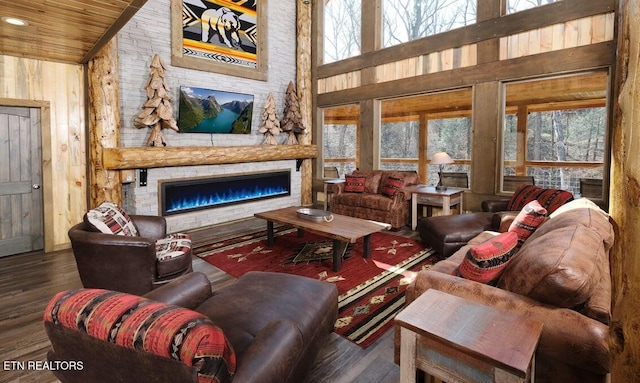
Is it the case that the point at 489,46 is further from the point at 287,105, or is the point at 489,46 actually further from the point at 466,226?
the point at 287,105

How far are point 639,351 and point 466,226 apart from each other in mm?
3055

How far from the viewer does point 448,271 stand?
2.31 meters

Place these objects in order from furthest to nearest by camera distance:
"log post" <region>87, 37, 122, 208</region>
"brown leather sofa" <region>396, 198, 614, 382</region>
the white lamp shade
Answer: the white lamp shade, "log post" <region>87, 37, 122, 208</region>, "brown leather sofa" <region>396, 198, 614, 382</region>

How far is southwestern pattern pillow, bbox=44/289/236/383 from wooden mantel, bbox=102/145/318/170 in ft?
13.5

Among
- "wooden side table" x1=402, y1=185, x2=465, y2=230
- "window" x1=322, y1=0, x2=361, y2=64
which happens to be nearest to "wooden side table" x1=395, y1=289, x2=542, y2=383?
"wooden side table" x1=402, y1=185, x2=465, y2=230

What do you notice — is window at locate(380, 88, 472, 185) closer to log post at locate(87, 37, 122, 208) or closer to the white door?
log post at locate(87, 37, 122, 208)

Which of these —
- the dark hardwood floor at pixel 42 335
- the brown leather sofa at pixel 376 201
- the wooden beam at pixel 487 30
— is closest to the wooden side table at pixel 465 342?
the dark hardwood floor at pixel 42 335

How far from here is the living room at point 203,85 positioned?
4.26 metres

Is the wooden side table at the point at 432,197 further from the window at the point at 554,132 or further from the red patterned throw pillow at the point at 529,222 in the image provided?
the red patterned throw pillow at the point at 529,222

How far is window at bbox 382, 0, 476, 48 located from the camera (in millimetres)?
5453

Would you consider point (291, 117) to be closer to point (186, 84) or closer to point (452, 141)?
point (186, 84)

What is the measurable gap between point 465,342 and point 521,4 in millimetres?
5333

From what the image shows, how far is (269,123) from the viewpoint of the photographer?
21.9ft

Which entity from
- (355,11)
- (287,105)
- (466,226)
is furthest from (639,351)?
(355,11)
